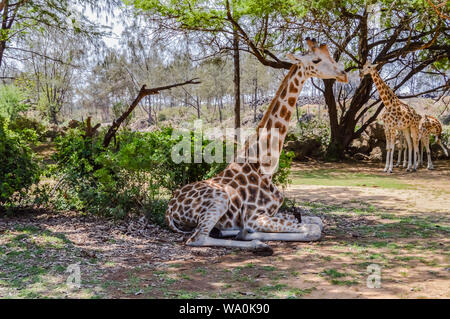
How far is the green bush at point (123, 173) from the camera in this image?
612cm

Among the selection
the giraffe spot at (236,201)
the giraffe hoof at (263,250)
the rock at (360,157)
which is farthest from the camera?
the rock at (360,157)

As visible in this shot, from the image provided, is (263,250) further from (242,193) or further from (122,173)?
(122,173)

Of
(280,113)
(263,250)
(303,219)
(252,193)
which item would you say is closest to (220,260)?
(263,250)

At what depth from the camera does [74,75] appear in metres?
36.1

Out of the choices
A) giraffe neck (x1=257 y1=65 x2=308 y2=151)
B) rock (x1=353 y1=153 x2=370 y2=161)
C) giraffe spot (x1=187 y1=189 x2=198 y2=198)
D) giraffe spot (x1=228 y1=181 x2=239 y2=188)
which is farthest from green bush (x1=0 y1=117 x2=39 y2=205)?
rock (x1=353 y1=153 x2=370 y2=161)

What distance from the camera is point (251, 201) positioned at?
5570 mm

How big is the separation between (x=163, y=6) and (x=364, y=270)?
10.9 m

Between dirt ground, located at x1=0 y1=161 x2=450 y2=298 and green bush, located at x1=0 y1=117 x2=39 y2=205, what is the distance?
18.8 inches

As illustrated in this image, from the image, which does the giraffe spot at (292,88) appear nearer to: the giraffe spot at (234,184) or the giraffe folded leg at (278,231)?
the giraffe spot at (234,184)

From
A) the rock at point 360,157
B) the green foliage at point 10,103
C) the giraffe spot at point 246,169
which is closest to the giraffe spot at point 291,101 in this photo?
the giraffe spot at point 246,169

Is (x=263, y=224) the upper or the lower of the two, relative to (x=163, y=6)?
lower
